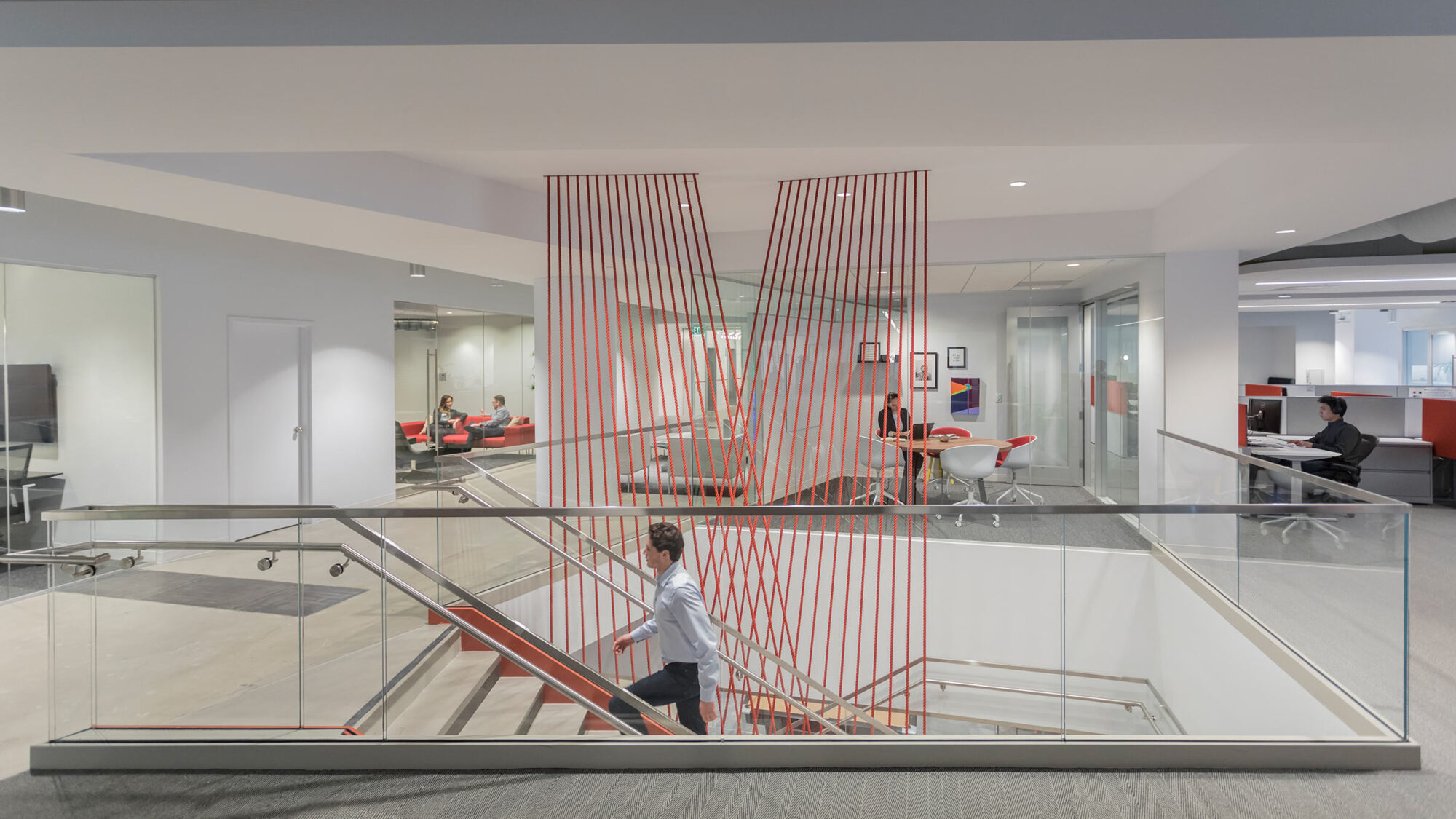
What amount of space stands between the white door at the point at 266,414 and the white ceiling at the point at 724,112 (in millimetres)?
2819

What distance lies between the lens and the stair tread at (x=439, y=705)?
3.30 m

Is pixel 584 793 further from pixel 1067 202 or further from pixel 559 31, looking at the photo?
pixel 1067 202

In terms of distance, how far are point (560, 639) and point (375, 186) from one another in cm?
351

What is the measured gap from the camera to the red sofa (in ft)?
34.5

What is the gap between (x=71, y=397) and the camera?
248 inches

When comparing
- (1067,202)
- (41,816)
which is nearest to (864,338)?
(1067,202)

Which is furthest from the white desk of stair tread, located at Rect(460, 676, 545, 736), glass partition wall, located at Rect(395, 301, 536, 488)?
glass partition wall, located at Rect(395, 301, 536, 488)

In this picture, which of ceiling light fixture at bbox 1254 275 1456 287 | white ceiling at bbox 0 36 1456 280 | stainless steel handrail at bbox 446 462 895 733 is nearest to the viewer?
white ceiling at bbox 0 36 1456 280

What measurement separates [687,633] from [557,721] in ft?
2.39

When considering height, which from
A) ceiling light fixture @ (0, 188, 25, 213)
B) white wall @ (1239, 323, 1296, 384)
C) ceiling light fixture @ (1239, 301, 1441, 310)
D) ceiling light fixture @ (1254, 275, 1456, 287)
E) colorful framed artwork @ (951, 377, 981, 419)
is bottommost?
colorful framed artwork @ (951, 377, 981, 419)

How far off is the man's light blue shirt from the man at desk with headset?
6.90 meters

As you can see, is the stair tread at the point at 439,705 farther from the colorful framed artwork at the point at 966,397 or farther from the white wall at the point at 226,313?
the colorful framed artwork at the point at 966,397

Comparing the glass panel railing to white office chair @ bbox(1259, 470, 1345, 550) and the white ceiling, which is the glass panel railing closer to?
white office chair @ bbox(1259, 470, 1345, 550)

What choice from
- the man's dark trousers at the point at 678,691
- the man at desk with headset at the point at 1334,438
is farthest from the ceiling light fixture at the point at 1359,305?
the man's dark trousers at the point at 678,691
